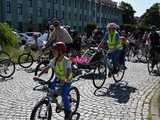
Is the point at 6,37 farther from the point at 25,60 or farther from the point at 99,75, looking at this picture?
the point at 99,75

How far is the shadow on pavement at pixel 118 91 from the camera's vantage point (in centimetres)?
1195

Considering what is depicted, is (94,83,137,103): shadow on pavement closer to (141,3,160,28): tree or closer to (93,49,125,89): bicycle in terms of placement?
(93,49,125,89): bicycle

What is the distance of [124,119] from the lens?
30.5ft

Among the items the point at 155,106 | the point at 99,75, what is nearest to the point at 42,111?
the point at 155,106

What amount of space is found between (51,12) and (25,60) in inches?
2218

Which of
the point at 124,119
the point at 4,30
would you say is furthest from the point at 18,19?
the point at 124,119

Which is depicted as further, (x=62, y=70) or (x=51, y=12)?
(x=51, y=12)

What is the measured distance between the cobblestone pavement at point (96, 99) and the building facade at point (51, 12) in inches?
1847

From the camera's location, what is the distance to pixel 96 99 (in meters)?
11.5

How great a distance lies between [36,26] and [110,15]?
137 feet

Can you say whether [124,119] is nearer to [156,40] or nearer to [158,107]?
[158,107]

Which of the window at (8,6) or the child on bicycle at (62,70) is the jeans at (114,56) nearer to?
the child on bicycle at (62,70)

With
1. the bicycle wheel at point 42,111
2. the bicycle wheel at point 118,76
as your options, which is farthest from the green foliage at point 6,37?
the bicycle wheel at point 42,111


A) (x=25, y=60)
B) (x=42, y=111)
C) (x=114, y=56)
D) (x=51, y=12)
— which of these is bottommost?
(x=42, y=111)
